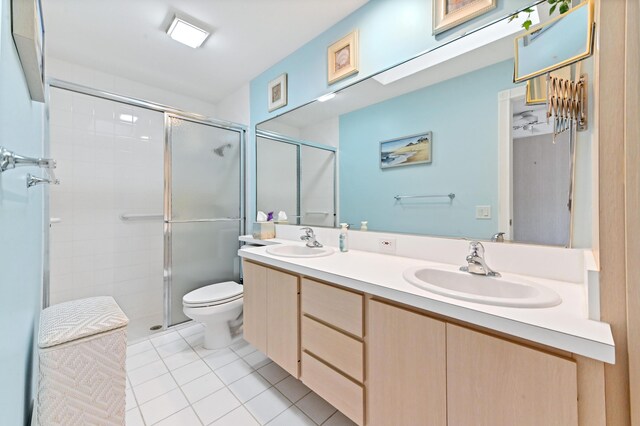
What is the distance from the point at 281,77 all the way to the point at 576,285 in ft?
7.82

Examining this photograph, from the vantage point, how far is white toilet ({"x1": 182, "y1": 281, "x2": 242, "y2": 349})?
6.01 ft

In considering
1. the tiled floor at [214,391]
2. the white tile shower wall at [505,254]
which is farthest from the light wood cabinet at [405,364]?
the white tile shower wall at [505,254]

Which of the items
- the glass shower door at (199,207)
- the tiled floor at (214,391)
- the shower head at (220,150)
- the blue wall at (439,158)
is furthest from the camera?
the shower head at (220,150)

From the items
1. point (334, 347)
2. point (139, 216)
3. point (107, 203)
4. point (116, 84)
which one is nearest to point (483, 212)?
point (334, 347)

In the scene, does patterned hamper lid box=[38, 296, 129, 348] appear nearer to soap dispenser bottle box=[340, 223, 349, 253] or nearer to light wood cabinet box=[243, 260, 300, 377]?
light wood cabinet box=[243, 260, 300, 377]

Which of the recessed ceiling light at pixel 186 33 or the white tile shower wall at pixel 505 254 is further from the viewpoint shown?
the recessed ceiling light at pixel 186 33

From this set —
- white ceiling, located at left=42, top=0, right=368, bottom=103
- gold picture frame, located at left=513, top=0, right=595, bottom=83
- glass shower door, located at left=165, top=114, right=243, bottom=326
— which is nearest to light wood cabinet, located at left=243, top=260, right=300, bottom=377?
glass shower door, located at left=165, top=114, right=243, bottom=326

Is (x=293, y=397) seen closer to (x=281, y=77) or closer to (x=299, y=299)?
(x=299, y=299)

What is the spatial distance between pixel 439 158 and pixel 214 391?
186 cm

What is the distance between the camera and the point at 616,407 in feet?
1.90

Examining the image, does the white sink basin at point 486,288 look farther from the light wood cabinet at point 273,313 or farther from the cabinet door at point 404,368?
the light wood cabinet at point 273,313

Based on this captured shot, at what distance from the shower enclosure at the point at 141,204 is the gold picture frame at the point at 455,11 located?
1.92m

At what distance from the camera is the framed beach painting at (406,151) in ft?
4.52

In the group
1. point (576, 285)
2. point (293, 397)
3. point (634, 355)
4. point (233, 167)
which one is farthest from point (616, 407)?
point (233, 167)
